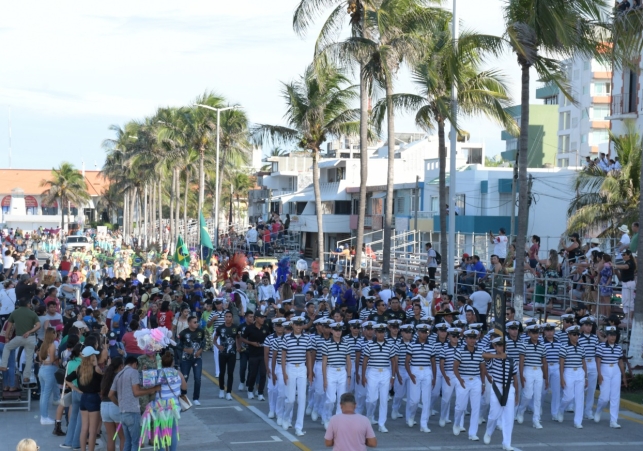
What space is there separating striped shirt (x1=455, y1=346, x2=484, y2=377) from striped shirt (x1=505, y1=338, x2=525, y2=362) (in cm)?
60

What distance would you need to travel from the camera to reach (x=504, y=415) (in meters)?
13.8

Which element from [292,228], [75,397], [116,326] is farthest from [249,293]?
[292,228]

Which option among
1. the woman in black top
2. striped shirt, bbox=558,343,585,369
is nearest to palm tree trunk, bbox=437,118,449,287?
striped shirt, bbox=558,343,585,369

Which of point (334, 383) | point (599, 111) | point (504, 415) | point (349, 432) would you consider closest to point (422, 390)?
point (334, 383)

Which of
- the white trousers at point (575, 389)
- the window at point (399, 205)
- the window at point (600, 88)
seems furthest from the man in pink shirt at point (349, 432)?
the window at point (600, 88)

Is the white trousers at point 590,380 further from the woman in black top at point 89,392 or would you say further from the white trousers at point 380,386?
the woman in black top at point 89,392

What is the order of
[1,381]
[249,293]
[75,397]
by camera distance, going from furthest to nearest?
[249,293] → [1,381] → [75,397]

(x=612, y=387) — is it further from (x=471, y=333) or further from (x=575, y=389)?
(x=471, y=333)

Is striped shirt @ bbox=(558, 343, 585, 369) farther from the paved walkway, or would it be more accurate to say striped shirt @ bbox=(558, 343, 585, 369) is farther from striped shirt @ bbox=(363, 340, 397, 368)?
striped shirt @ bbox=(363, 340, 397, 368)

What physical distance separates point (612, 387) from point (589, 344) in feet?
2.63

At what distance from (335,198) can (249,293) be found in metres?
36.7

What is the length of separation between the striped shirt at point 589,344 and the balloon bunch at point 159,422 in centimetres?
758

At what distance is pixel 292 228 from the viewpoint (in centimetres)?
6162

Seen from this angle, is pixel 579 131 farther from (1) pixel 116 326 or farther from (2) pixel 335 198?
(1) pixel 116 326
